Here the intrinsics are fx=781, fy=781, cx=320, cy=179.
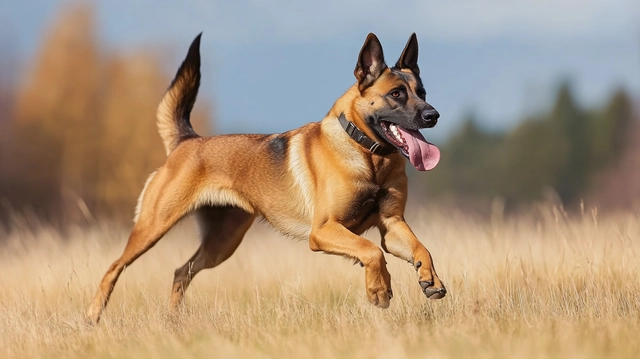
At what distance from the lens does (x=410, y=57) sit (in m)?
6.68

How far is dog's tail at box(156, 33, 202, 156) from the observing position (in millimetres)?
7730

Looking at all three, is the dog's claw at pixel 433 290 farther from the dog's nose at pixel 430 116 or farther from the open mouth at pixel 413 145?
the dog's nose at pixel 430 116

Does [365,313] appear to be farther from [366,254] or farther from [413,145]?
[413,145]

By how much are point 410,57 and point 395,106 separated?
2.46ft

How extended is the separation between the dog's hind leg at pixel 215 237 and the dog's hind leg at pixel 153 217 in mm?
469

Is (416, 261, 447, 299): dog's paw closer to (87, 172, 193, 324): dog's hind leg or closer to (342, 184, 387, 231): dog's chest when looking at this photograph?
(342, 184, 387, 231): dog's chest

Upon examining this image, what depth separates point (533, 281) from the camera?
7.20m

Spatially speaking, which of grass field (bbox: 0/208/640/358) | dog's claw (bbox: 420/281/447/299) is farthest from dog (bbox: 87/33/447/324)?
grass field (bbox: 0/208/640/358)

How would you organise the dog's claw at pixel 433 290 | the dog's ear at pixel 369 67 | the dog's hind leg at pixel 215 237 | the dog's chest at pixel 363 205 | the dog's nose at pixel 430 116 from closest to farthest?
the dog's claw at pixel 433 290, the dog's nose at pixel 430 116, the dog's chest at pixel 363 205, the dog's ear at pixel 369 67, the dog's hind leg at pixel 215 237

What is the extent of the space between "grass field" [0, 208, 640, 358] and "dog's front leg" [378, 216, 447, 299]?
0.83 feet

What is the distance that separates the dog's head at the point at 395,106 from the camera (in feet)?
19.7

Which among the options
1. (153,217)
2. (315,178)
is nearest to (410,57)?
(315,178)

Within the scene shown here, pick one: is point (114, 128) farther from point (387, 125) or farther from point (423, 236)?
point (387, 125)

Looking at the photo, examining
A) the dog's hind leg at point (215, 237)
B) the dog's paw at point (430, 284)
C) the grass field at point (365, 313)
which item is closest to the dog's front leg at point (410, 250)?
the dog's paw at point (430, 284)
